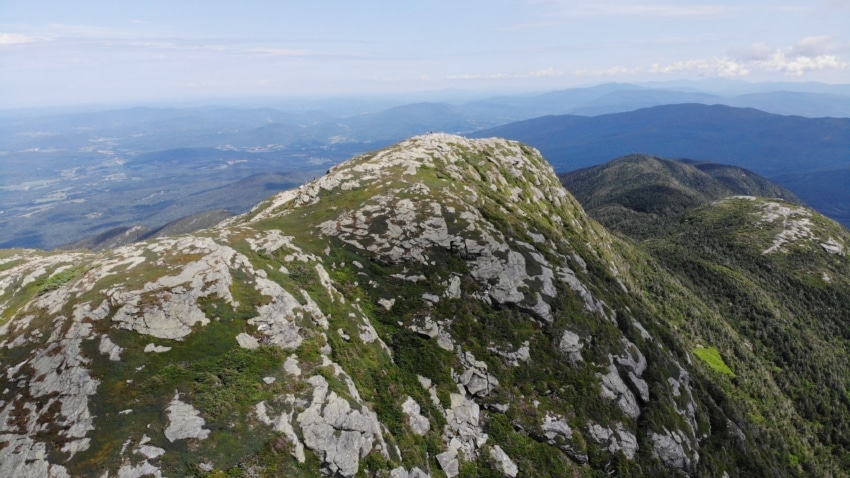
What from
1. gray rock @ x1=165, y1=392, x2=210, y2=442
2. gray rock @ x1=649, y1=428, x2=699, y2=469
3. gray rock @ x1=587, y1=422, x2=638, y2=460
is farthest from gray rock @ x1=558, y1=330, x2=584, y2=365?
gray rock @ x1=165, y1=392, x2=210, y2=442

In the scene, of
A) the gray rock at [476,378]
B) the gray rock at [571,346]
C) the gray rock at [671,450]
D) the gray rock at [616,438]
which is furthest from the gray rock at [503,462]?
the gray rock at [671,450]

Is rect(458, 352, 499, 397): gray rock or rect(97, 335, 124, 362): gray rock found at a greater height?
rect(97, 335, 124, 362): gray rock

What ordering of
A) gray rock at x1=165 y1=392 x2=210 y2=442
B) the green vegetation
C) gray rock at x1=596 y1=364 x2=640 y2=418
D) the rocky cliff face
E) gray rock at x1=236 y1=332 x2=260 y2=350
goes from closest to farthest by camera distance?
gray rock at x1=165 y1=392 x2=210 y2=442 → the rocky cliff face → gray rock at x1=236 y1=332 x2=260 y2=350 → gray rock at x1=596 y1=364 x2=640 y2=418 → the green vegetation

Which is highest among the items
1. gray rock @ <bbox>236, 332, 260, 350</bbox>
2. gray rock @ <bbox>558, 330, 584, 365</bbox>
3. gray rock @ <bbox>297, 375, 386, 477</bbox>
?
gray rock @ <bbox>236, 332, 260, 350</bbox>

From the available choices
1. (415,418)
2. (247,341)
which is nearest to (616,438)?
(415,418)

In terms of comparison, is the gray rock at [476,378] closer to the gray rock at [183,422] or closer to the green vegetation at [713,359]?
the gray rock at [183,422]

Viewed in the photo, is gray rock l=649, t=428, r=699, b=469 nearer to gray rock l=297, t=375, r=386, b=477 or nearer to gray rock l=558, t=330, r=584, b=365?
gray rock l=558, t=330, r=584, b=365

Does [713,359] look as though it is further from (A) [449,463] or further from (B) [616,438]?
(A) [449,463]

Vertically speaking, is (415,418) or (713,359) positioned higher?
(415,418)

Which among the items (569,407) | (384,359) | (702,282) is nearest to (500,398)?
(569,407)
